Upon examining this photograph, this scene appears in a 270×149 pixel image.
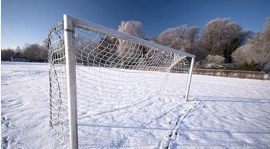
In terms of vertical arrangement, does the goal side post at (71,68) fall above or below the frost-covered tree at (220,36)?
below

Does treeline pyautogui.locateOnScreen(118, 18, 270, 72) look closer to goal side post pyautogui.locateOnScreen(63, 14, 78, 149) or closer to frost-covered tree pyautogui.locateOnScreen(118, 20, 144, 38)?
frost-covered tree pyautogui.locateOnScreen(118, 20, 144, 38)

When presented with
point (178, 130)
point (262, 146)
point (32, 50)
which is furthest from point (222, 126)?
point (32, 50)

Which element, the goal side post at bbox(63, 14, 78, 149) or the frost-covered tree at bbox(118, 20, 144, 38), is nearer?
the goal side post at bbox(63, 14, 78, 149)

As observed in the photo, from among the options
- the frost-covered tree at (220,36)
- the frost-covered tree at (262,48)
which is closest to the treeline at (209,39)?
the frost-covered tree at (220,36)

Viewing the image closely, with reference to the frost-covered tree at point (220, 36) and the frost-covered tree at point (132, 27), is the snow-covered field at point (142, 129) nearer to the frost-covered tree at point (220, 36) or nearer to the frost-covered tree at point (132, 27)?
the frost-covered tree at point (132, 27)

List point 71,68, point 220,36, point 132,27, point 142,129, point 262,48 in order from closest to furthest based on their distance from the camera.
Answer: point 71,68 < point 142,129 < point 262,48 < point 132,27 < point 220,36

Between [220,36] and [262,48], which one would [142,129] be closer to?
[262,48]

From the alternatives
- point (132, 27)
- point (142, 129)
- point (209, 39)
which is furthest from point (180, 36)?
point (142, 129)

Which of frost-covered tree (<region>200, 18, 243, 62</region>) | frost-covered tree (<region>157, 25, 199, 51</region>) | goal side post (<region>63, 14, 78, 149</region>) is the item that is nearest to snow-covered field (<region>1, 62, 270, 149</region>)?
goal side post (<region>63, 14, 78, 149</region>)

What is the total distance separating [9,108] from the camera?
2.82m

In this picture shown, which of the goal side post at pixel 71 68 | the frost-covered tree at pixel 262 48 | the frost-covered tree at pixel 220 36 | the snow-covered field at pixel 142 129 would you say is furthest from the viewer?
the frost-covered tree at pixel 220 36

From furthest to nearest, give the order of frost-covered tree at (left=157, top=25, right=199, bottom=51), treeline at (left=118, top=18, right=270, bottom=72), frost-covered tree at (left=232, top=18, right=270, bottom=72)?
frost-covered tree at (left=157, top=25, right=199, bottom=51) < treeline at (left=118, top=18, right=270, bottom=72) < frost-covered tree at (left=232, top=18, right=270, bottom=72)

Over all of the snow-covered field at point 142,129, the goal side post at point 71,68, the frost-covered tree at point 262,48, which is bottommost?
the snow-covered field at point 142,129

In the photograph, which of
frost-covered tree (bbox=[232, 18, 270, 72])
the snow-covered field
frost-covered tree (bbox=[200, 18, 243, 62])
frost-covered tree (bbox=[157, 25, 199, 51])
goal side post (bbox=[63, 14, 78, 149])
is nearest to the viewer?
goal side post (bbox=[63, 14, 78, 149])
